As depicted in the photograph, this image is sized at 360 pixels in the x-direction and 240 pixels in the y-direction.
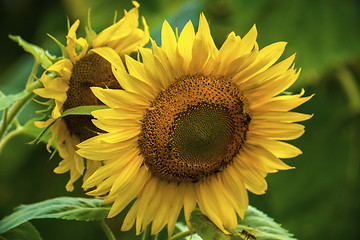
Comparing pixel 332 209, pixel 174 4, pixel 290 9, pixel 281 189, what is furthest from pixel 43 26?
pixel 332 209

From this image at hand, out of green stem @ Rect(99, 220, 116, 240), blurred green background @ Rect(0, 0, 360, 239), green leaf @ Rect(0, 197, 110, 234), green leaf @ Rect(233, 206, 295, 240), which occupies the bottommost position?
blurred green background @ Rect(0, 0, 360, 239)

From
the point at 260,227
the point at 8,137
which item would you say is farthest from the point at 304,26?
the point at 8,137

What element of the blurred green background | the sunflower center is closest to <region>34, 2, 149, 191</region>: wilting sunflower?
the sunflower center

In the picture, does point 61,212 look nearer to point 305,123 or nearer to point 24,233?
point 24,233

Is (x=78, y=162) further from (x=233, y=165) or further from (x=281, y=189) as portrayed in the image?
(x=281, y=189)

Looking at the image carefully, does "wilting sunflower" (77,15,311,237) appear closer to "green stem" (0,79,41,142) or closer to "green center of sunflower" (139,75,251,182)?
"green center of sunflower" (139,75,251,182)

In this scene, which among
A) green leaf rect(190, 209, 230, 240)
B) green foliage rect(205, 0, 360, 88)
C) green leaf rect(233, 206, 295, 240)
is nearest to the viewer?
green leaf rect(190, 209, 230, 240)
